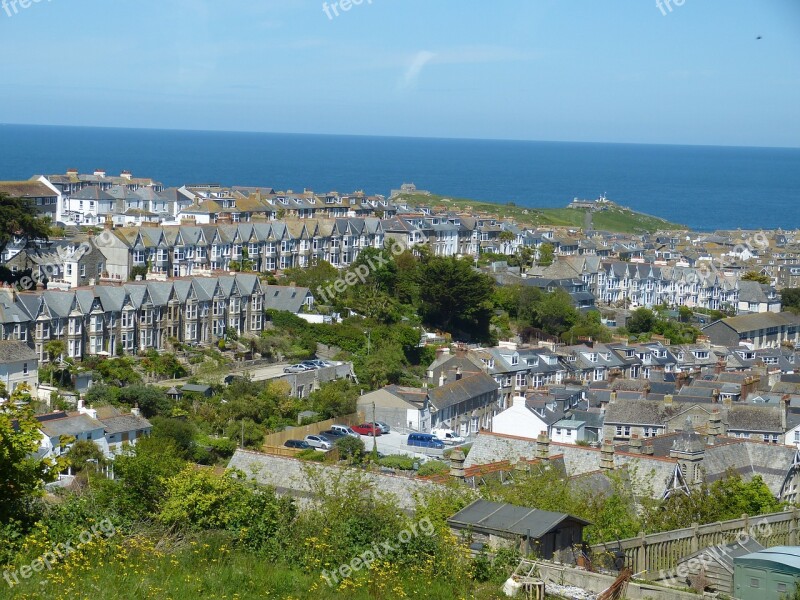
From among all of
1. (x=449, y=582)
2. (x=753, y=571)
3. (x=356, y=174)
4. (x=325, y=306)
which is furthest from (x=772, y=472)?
(x=356, y=174)

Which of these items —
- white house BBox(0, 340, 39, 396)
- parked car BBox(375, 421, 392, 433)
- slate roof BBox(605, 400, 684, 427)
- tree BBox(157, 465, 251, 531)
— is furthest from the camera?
slate roof BBox(605, 400, 684, 427)

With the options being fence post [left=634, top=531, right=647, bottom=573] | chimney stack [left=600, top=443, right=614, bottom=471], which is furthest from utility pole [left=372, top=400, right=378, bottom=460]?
fence post [left=634, top=531, right=647, bottom=573]

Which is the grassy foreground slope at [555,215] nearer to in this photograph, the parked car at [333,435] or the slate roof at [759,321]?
the slate roof at [759,321]

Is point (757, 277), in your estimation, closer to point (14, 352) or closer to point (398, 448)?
point (398, 448)

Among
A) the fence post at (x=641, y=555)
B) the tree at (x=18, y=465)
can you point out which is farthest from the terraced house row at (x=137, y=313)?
the fence post at (x=641, y=555)

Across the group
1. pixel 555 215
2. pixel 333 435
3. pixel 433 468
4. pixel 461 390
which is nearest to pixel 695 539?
pixel 433 468

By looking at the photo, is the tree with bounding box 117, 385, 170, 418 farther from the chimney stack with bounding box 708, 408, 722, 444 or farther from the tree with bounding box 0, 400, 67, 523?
the tree with bounding box 0, 400, 67, 523
